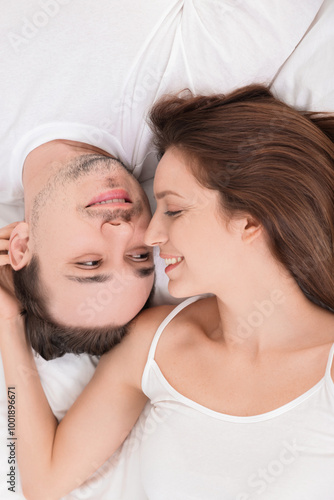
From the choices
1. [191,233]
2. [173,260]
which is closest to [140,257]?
[173,260]

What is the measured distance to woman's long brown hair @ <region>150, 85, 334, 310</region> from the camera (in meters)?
1.73

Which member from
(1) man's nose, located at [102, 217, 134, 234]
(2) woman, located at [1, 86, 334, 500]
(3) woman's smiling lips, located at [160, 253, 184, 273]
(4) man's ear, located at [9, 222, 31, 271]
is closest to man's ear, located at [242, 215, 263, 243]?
(2) woman, located at [1, 86, 334, 500]

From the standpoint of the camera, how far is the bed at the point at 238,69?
2035 millimetres

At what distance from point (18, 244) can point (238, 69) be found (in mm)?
1157

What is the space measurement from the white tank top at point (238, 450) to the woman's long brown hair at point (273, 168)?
0.38 m

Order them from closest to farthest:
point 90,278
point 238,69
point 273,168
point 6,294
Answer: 1. point 273,168
2. point 90,278
3. point 238,69
4. point 6,294

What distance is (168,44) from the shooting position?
2088mm

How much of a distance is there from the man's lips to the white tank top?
602mm

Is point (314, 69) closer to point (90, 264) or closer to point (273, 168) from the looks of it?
point (273, 168)

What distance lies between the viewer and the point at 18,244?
212cm

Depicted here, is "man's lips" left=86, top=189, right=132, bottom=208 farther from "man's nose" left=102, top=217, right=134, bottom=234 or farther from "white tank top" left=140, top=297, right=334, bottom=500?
"white tank top" left=140, top=297, right=334, bottom=500

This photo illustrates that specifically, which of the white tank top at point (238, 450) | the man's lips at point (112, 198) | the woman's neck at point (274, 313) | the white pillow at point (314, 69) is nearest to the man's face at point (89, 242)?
the man's lips at point (112, 198)

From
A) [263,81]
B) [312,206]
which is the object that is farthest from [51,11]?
[312,206]

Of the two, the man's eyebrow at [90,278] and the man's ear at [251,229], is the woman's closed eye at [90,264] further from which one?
the man's ear at [251,229]
